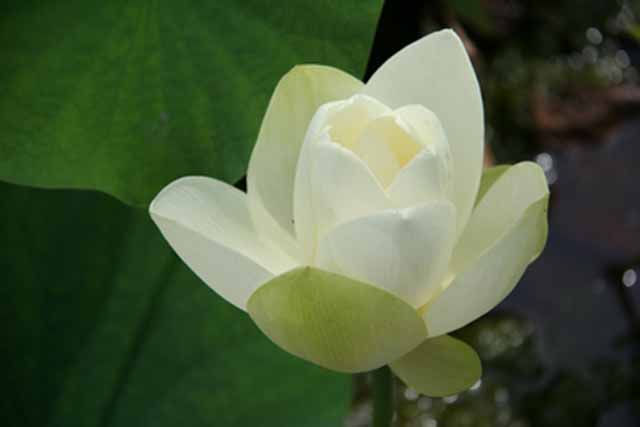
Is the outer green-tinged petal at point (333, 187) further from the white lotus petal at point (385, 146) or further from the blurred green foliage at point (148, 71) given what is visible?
the blurred green foliage at point (148, 71)

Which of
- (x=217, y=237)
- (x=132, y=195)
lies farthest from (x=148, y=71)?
(x=217, y=237)

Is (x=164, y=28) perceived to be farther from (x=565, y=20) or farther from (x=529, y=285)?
(x=565, y=20)

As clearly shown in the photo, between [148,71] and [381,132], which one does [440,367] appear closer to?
[381,132]

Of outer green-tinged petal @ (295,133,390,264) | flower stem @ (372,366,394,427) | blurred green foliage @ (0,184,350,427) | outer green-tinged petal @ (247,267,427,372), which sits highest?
outer green-tinged petal @ (295,133,390,264)

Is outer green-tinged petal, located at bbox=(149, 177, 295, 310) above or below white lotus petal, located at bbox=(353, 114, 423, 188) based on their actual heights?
below

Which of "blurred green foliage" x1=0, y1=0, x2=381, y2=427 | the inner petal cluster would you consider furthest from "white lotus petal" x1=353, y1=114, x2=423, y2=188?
"blurred green foliage" x1=0, y1=0, x2=381, y2=427

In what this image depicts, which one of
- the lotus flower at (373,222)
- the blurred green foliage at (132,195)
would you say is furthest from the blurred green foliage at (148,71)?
the lotus flower at (373,222)

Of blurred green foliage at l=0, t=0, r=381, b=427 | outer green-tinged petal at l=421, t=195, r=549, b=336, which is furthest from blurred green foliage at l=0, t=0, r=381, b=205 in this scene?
outer green-tinged petal at l=421, t=195, r=549, b=336

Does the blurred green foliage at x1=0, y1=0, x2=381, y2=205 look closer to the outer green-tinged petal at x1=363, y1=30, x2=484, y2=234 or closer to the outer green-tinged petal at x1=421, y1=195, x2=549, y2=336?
the outer green-tinged petal at x1=363, y1=30, x2=484, y2=234

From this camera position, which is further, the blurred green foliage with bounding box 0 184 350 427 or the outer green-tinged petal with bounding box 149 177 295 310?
the blurred green foliage with bounding box 0 184 350 427
